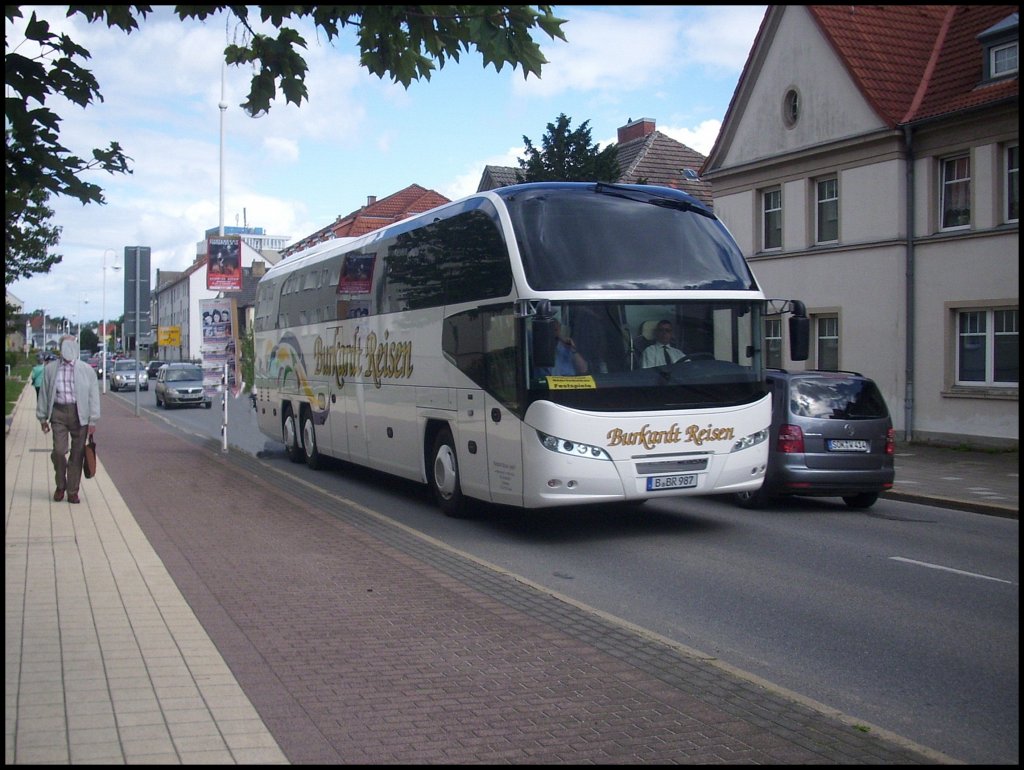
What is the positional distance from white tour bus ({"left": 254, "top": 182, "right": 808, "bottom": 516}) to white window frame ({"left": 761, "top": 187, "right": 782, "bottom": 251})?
16.7 m

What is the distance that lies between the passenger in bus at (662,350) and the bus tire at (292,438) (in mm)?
10231

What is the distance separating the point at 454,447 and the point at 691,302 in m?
3.27

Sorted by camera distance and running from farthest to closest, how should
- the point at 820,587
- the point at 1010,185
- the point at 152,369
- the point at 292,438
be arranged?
1. the point at 152,369
2. the point at 1010,185
3. the point at 292,438
4. the point at 820,587

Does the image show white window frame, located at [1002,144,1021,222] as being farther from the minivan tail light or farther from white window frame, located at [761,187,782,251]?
the minivan tail light

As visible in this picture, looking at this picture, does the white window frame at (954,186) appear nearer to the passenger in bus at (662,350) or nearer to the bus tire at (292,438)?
the bus tire at (292,438)

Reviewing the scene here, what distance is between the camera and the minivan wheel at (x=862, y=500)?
1396 centimetres

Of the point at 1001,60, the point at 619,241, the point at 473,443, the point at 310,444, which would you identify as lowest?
the point at 310,444

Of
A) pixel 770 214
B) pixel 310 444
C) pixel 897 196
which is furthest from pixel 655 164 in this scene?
pixel 310 444

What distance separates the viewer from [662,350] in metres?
10.7

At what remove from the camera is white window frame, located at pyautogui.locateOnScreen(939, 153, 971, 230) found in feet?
74.7

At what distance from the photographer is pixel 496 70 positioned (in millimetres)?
5609

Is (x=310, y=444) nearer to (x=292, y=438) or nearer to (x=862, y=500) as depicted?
(x=292, y=438)

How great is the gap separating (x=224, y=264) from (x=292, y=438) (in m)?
5.33

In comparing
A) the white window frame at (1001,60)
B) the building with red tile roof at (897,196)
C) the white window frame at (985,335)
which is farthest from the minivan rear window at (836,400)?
the white window frame at (1001,60)
